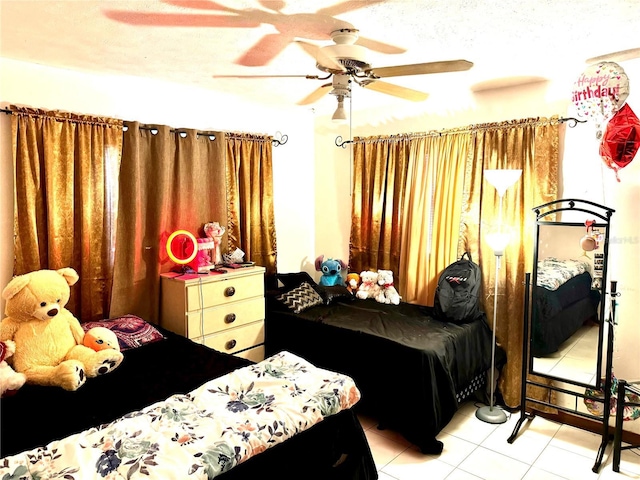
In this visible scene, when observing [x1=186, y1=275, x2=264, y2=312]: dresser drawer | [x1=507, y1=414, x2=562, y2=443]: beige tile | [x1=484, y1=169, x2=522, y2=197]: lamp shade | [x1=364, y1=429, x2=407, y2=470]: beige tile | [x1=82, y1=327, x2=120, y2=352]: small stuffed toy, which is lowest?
[x1=364, y1=429, x2=407, y2=470]: beige tile

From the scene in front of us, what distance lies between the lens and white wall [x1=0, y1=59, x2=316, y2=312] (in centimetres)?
258

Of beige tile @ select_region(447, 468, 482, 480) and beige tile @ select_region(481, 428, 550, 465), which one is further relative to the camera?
beige tile @ select_region(481, 428, 550, 465)

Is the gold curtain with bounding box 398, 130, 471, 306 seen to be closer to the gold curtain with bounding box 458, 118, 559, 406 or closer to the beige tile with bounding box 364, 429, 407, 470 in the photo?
the gold curtain with bounding box 458, 118, 559, 406

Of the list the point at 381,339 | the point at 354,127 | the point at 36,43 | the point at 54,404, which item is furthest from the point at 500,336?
the point at 36,43

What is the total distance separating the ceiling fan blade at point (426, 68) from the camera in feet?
6.08

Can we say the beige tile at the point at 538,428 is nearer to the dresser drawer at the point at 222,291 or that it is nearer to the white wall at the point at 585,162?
the white wall at the point at 585,162

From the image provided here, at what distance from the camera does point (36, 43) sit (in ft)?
7.45

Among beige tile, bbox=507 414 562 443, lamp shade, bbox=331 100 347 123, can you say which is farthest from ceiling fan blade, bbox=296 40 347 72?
beige tile, bbox=507 414 562 443

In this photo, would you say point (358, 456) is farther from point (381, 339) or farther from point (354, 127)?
point (354, 127)

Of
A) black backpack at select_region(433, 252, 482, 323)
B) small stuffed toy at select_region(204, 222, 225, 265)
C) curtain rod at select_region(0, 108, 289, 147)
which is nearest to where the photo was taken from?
curtain rod at select_region(0, 108, 289, 147)

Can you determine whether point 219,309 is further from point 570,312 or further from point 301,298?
point 570,312

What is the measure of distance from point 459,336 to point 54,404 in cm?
236

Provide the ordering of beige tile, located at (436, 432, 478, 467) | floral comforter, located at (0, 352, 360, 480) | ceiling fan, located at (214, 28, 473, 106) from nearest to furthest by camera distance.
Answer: floral comforter, located at (0, 352, 360, 480) → ceiling fan, located at (214, 28, 473, 106) → beige tile, located at (436, 432, 478, 467)

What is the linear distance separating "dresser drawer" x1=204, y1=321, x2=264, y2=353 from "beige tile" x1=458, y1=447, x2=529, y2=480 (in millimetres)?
1679
